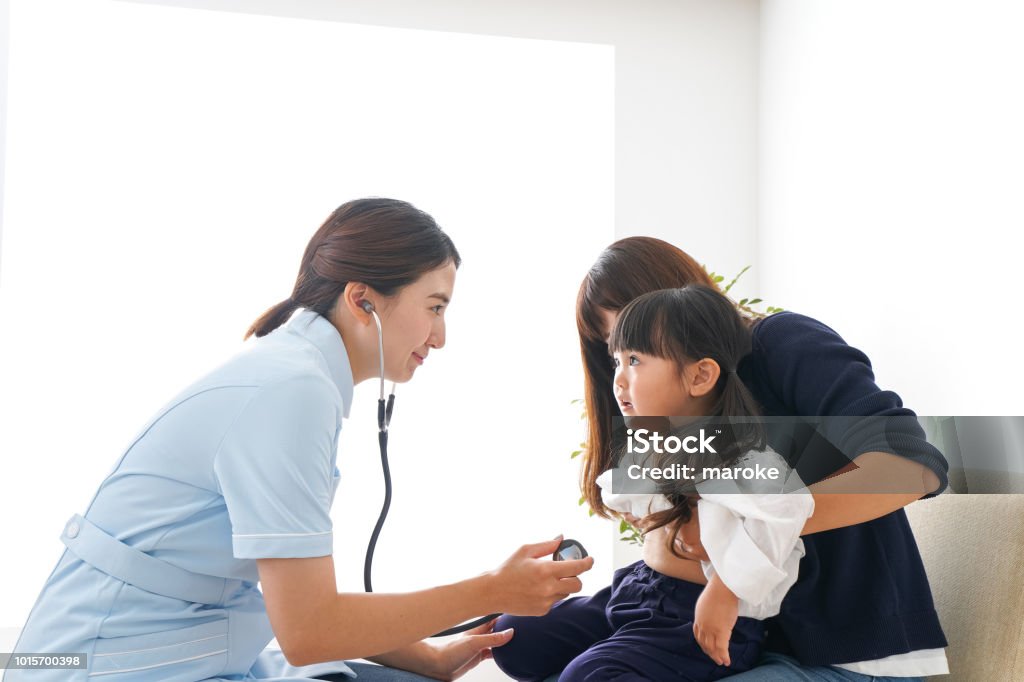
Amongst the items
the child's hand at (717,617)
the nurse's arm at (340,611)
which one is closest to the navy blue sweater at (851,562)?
the child's hand at (717,617)

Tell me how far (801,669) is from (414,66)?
246 cm

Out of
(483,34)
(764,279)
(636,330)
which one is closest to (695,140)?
(764,279)

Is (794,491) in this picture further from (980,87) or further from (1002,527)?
(980,87)

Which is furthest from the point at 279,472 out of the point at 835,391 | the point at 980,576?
the point at 980,576

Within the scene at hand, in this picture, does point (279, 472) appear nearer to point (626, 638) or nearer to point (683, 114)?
point (626, 638)

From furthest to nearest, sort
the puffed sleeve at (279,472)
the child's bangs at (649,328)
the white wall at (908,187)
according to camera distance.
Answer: the white wall at (908,187) → the child's bangs at (649,328) → the puffed sleeve at (279,472)

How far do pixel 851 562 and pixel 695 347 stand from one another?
370 mm

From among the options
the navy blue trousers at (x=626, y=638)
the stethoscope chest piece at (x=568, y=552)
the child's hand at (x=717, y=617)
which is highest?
the stethoscope chest piece at (x=568, y=552)

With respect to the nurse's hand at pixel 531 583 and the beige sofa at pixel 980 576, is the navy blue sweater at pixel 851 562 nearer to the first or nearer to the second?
the beige sofa at pixel 980 576

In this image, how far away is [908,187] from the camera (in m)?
2.14

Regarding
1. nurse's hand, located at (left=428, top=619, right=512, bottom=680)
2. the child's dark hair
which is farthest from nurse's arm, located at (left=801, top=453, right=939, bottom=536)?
nurse's hand, located at (left=428, top=619, right=512, bottom=680)

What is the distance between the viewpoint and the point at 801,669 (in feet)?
3.76

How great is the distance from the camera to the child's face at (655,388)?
128 centimetres

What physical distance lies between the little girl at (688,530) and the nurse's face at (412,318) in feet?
0.95
